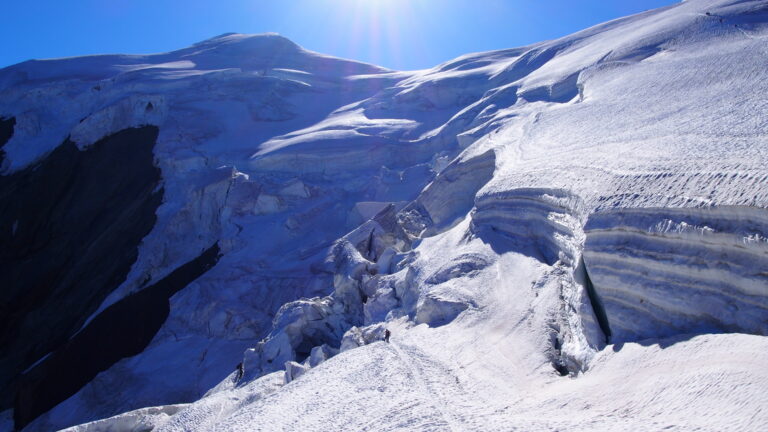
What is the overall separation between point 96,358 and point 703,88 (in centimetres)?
1509

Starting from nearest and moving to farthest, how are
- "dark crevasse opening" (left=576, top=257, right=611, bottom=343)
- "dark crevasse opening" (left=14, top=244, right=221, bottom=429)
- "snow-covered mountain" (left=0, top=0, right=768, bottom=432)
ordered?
"snow-covered mountain" (left=0, top=0, right=768, bottom=432)
"dark crevasse opening" (left=576, top=257, right=611, bottom=343)
"dark crevasse opening" (left=14, top=244, right=221, bottom=429)

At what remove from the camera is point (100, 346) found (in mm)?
14047

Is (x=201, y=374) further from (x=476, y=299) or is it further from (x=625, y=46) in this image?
(x=625, y=46)

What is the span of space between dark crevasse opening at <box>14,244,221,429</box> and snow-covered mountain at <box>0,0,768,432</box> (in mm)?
79

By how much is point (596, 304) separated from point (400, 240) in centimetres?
777

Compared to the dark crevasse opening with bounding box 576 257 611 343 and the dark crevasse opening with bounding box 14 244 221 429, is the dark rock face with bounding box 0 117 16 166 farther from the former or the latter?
the dark crevasse opening with bounding box 576 257 611 343

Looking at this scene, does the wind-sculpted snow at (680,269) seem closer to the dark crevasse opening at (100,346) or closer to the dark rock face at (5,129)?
the dark crevasse opening at (100,346)

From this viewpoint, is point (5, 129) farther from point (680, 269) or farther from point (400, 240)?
point (680, 269)

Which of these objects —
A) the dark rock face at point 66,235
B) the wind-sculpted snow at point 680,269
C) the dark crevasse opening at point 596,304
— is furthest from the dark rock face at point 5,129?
the wind-sculpted snow at point 680,269

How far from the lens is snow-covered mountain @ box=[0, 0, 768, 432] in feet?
13.5

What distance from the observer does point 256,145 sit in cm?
2094

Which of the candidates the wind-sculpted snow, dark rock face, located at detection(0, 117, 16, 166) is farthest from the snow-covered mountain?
dark rock face, located at detection(0, 117, 16, 166)

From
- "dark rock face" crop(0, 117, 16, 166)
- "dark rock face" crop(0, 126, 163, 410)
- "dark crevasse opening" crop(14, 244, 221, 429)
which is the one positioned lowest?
"dark crevasse opening" crop(14, 244, 221, 429)

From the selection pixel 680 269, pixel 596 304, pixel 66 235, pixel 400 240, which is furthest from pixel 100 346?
pixel 680 269
